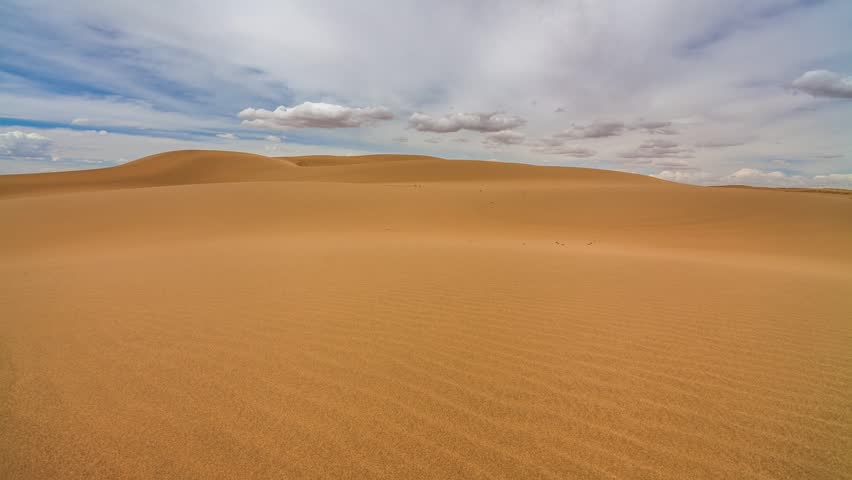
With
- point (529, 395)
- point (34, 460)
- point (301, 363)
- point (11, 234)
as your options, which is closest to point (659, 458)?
point (529, 395)

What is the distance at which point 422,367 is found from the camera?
3.31m

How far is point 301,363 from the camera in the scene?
3.38 m

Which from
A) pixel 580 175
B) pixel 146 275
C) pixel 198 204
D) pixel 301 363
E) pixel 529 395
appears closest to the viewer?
pixel 529 395

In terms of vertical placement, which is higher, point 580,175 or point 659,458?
point 580,175

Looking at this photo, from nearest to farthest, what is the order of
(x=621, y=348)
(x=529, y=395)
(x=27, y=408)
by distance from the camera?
(x=27, y=408), (x=529, y=395), (x=621, y=348)

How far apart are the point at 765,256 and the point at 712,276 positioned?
5.39 m

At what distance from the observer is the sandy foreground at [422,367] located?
2291 millimetres

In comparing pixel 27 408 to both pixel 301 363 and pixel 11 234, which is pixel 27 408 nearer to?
pixel 301 363

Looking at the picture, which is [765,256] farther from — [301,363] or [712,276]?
[301,363]

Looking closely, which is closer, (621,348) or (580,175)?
(621,348)

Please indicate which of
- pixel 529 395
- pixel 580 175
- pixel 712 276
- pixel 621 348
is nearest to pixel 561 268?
pixel 712 276

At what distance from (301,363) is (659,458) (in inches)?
98.2

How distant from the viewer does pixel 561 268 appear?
748 cm

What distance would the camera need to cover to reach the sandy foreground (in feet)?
7.52
